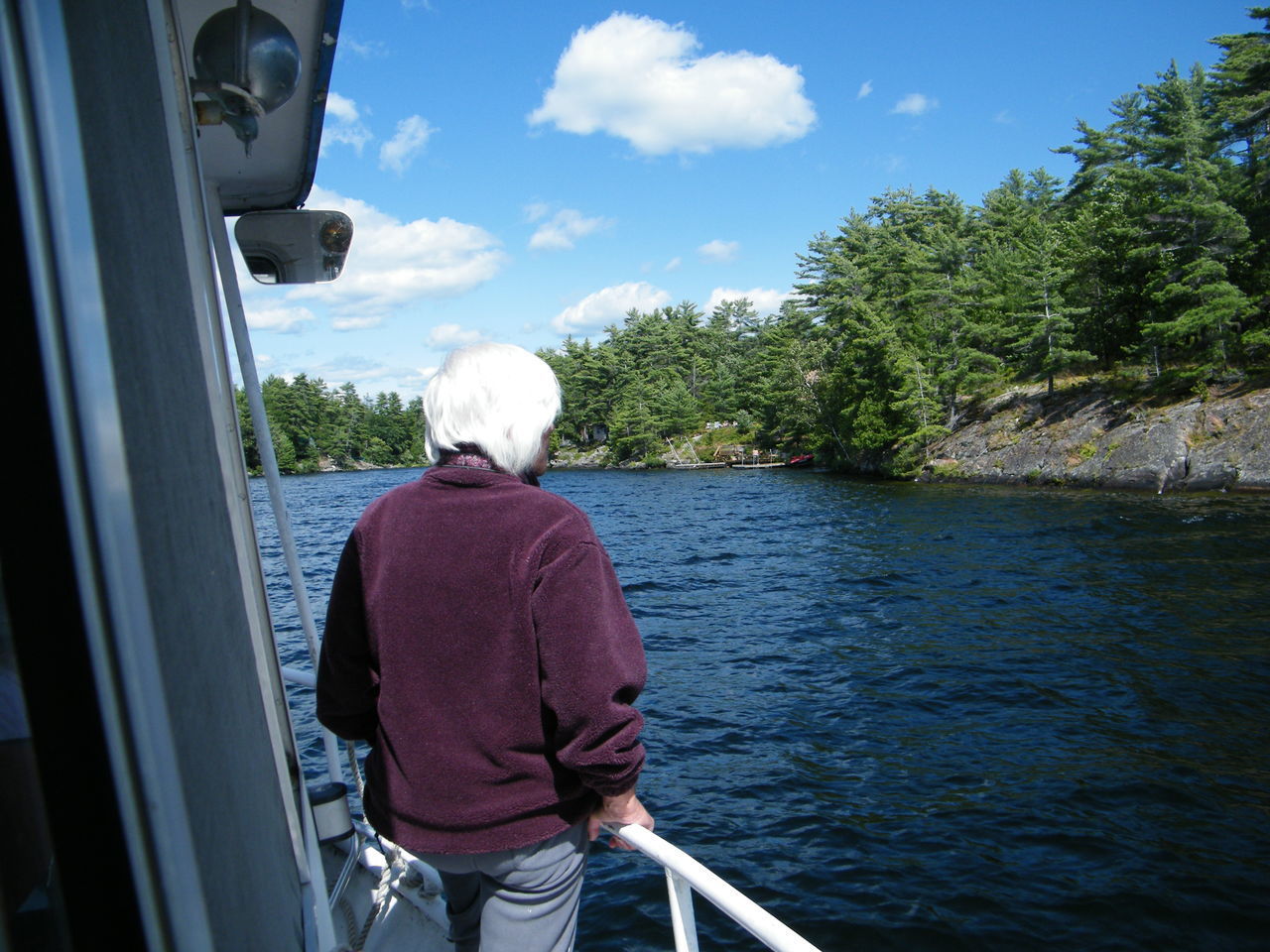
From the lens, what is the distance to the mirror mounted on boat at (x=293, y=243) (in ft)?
9.82

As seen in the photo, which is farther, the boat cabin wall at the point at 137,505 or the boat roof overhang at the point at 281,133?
the boat roof overhang at the point at 281,133

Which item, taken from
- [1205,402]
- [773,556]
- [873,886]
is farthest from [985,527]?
[873,886]

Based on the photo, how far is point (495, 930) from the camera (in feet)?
5.57

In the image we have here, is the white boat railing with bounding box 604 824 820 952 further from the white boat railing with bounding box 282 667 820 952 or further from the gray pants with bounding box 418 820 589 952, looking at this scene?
the gray pants with bounding box 418 820 589 952

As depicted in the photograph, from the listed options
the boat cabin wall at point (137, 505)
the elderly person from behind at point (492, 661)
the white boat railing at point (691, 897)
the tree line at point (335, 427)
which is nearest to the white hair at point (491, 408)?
the elderly person from behind at point (492, 661)

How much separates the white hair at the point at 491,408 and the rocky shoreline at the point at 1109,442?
27.2 metres

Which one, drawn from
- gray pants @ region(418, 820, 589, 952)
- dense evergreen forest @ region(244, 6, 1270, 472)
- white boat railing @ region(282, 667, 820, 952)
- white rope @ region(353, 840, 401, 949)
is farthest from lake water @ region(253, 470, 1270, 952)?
dense evergreen forest @ region(244, 6, 1270, 472)

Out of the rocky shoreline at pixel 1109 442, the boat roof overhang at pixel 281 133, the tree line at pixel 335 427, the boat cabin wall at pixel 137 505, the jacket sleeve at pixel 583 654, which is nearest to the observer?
the boat cabin wall at pixel 137 505

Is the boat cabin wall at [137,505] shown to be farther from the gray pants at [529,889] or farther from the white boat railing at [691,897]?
the white boat railing at [691,897]

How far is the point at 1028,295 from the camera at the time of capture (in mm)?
34625

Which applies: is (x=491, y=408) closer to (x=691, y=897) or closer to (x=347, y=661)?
(x=347, y=661)

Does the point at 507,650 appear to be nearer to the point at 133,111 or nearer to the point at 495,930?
the point at 495,930

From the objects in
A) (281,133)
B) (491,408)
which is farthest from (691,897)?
(281,133)

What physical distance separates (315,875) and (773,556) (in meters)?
17.6
